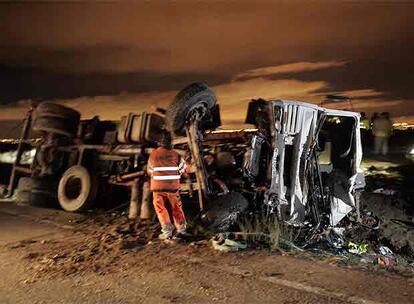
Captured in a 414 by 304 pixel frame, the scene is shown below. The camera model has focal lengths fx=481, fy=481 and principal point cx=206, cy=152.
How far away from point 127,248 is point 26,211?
12.2ft

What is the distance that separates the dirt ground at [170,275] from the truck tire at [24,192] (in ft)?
10.4

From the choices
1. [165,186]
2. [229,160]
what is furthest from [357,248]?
[165,186]

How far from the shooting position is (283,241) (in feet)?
19.9

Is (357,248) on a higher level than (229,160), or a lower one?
lower

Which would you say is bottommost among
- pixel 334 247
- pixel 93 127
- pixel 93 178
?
pixel 334 247

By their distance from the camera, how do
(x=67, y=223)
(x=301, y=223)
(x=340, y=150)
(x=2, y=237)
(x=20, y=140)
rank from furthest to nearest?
(x=20, y=140), (x=340, y=150), (x=67, y=223), (x=301, y=223), (x=2, y=237)

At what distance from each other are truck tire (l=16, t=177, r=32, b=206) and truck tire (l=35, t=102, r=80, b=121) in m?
1.39

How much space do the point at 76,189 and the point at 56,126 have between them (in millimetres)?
1386

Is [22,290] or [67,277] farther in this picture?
[67,277]

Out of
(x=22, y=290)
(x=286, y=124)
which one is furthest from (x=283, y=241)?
(x=22, y=290)

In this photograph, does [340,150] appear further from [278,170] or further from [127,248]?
[127,248]

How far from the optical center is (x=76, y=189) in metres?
9.45

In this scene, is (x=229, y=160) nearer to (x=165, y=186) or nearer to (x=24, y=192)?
(x=165, y=186)

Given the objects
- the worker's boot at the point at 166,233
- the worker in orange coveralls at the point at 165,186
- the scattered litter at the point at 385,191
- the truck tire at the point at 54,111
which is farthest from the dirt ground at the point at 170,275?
the scattered litter at the point at 385,191
